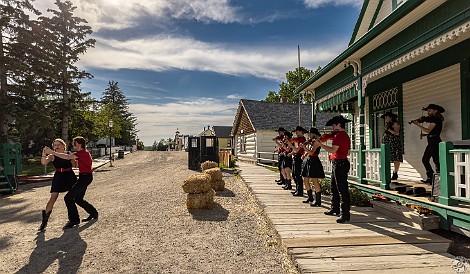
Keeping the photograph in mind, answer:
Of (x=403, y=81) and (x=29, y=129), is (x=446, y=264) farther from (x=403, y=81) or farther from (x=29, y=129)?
(x=29, y=129)

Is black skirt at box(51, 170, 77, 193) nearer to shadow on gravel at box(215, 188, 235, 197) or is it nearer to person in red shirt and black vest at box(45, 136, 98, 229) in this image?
person in red shirt and black vest at box(45, 136, 98, 229)

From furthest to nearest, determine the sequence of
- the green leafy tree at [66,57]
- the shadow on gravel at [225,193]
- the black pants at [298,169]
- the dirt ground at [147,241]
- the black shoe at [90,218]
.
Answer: the green leafy tree at [66,57], the shadow on gravel at [225,193], the black pants at [298,169], the black shoe at [90,218], the dirt ground at [147,241]

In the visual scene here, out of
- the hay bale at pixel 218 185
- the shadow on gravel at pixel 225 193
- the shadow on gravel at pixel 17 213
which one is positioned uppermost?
the hay bale at pixel 218 185

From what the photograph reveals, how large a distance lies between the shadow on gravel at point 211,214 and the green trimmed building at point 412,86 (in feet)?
11.2

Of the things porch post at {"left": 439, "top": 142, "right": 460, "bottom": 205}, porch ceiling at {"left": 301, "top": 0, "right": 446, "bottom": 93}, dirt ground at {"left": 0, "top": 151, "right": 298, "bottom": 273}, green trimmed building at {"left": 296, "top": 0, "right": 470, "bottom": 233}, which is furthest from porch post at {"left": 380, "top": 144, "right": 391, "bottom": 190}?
dirt ground at {"left": 0, "top": 151, "right": 298, "bottom": 273}

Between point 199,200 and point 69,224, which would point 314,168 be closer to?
point 199,200

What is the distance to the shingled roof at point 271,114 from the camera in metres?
22.6

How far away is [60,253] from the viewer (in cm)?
411

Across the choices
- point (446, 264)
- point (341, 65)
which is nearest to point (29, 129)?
point (341, 65)

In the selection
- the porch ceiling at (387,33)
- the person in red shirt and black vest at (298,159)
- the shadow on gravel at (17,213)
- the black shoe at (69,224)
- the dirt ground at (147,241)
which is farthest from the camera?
the person in red shirt and black vest at (298,159)

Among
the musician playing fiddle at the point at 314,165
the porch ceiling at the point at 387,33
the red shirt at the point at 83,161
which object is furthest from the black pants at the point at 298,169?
the red shirt at the point at 83,161

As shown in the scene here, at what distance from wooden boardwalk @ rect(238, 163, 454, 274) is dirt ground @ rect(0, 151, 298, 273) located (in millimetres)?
302

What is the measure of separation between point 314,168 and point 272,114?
18819 millimetres

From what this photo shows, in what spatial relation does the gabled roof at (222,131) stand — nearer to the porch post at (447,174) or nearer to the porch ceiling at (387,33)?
the porch ceiling at (387,33)
